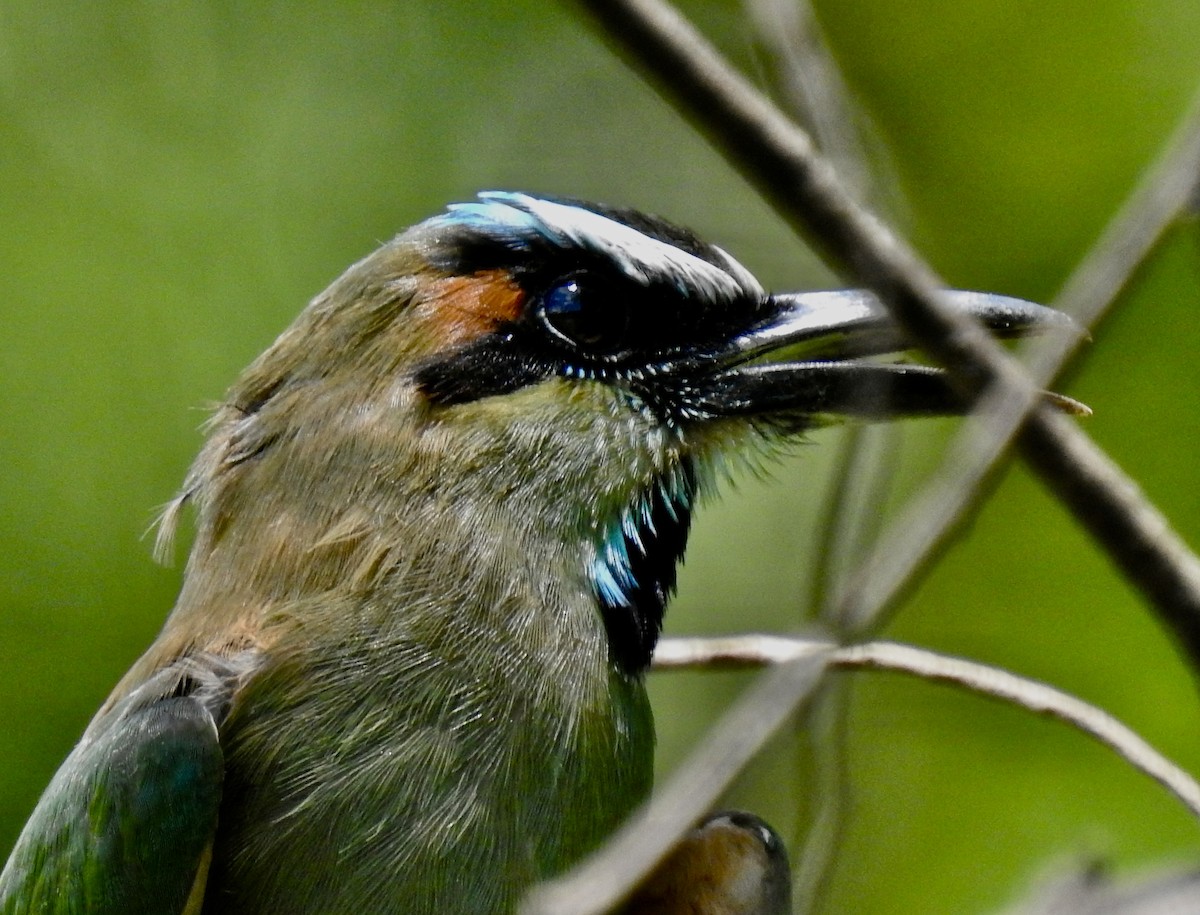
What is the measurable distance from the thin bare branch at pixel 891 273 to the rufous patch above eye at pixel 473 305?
161 centimetres

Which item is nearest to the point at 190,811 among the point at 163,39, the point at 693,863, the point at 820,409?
the point at 693,863

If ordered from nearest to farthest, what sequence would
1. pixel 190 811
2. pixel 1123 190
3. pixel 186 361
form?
1. pixel 190 811
2. pixel 1123 190
3. pixel 186 361

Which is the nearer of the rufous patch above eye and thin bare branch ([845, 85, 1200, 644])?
thin bare branch ([845, 85, 1200, 644])

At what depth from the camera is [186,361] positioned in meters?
6.52

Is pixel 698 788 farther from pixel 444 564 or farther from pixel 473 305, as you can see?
pixel 473 305

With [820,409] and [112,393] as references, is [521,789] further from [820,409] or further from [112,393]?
[112,393]

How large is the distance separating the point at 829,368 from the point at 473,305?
2.86 feet

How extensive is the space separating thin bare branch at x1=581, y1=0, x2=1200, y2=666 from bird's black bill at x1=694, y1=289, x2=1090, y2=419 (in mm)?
1330

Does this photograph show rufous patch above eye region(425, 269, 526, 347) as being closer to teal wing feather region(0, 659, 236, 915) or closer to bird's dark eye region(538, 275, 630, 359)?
bird's dark eye region(538, 275, 630, 359)

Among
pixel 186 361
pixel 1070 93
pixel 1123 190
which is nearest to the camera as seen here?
pixel 1123 190

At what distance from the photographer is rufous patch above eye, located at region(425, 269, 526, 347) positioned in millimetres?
3551

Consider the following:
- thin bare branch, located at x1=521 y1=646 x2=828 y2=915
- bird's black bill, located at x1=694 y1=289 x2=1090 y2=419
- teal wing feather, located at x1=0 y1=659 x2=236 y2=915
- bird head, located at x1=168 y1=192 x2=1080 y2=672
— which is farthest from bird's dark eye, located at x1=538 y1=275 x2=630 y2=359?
thin bare branch, located at x1=521 y1=646 x2=828 y2=915

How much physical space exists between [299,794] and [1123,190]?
3523mm

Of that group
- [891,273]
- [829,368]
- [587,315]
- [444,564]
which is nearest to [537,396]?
[587,315]
